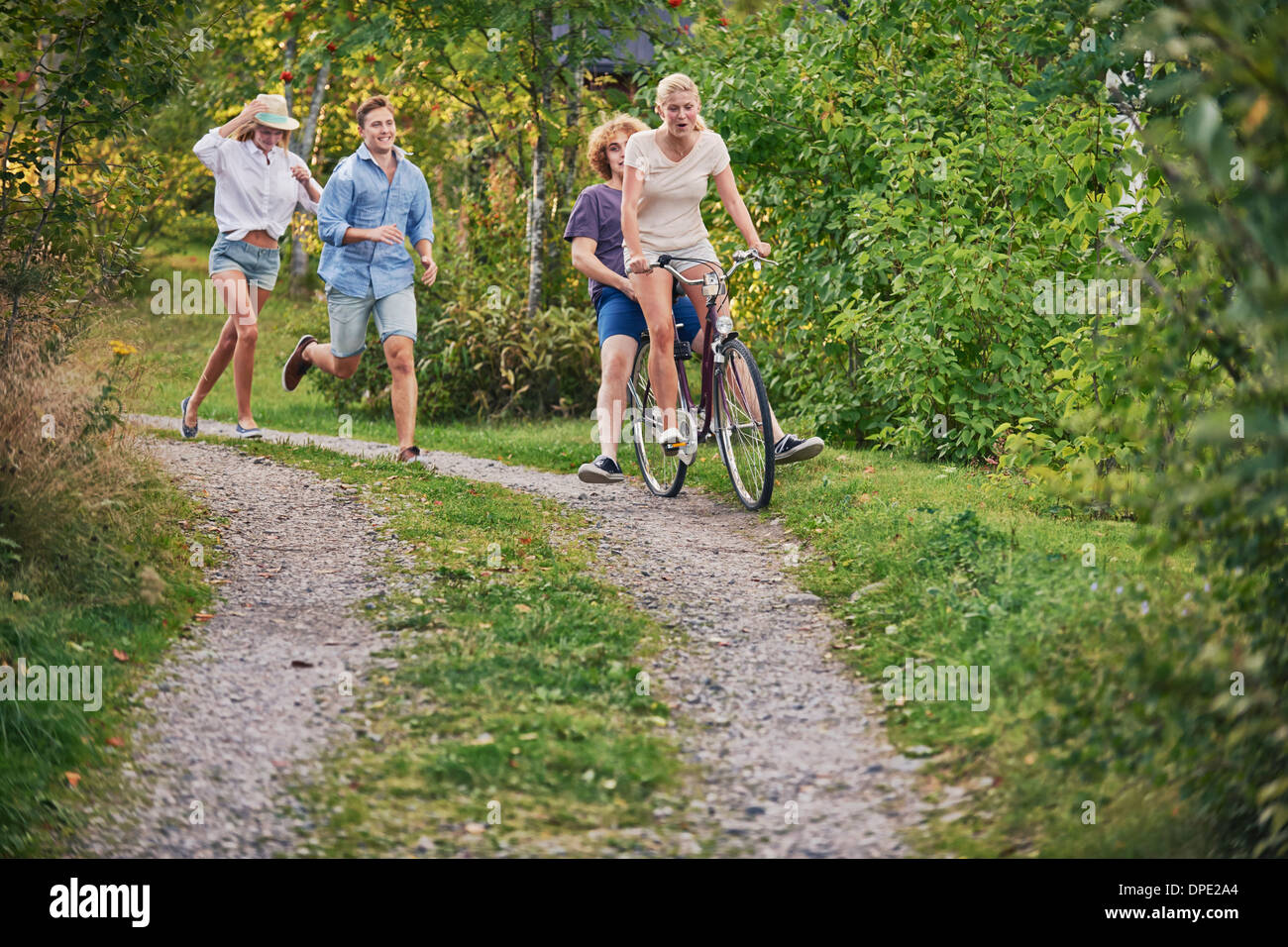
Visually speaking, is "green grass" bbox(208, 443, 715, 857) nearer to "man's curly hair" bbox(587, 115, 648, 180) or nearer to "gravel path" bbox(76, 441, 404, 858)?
"gravel path" bbox(76, 441, 404, 858)

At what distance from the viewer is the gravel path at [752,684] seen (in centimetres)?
387

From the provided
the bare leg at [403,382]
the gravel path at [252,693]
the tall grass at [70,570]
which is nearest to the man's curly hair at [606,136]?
the bare leg at [403,382]

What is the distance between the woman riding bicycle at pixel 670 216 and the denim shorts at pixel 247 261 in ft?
9.64

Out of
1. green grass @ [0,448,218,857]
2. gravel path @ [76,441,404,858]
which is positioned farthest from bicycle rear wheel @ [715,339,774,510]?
green grass @ [0,448,218,857]

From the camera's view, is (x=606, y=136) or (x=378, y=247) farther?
(x=378, y=247)

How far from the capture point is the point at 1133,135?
6.02 meters

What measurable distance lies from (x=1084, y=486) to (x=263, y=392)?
42.6 ft

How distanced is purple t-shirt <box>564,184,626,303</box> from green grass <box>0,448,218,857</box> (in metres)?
3.02

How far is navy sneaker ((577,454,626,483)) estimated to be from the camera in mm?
7859

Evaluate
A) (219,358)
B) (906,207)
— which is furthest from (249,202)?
(906,207)

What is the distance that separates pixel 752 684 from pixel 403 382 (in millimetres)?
4245

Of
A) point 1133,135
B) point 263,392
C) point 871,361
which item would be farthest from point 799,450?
point 263,392

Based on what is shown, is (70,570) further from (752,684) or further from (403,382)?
(403,382)

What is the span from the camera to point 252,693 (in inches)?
181
